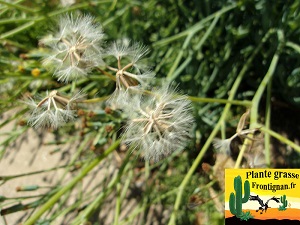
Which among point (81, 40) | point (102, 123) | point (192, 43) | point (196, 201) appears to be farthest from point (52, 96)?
point (192, 43)

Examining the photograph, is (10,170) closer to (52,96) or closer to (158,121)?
(52,96)

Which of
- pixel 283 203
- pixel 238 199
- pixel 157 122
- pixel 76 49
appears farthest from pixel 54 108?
pixel 283 203

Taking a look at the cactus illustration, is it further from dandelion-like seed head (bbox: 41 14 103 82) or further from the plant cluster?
dandelion-like seed head (bbox: 41 14 103 82)

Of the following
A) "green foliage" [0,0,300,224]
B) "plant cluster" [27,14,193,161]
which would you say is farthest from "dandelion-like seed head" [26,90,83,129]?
"green foliage" [0,0,300,224]

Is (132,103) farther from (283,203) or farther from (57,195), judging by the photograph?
(283,203)

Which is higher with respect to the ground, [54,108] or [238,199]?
[54,108]

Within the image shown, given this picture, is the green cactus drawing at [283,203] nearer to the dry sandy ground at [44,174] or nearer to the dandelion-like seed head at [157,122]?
the dandelion-like seed head at [157,122]

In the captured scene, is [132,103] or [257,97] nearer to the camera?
[132,103]

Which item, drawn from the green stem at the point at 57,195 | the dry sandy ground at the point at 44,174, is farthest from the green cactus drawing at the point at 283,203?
the dry sandy ground at the point at 44,174
